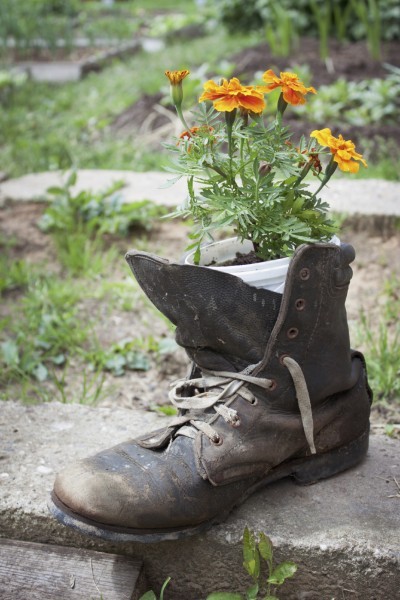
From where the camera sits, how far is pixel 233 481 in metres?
1.45

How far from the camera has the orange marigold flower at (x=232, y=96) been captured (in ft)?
4.60


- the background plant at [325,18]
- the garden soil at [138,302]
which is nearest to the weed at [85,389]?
the garden soil at [138,302]

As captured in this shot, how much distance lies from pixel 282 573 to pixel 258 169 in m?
0.76

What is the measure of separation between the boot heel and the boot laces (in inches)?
3.2

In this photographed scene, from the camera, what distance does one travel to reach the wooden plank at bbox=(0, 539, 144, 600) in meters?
1.46

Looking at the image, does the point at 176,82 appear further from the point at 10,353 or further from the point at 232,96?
the point at 10,353

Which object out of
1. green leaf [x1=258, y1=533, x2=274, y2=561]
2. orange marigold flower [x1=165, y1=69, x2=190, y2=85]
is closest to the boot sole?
green leaf [x1=258, y1=533, x2=274, y2=561]

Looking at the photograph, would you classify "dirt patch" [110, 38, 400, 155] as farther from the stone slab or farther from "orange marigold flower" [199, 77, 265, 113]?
"orange marigold flower" [199, 77, 265, 113]

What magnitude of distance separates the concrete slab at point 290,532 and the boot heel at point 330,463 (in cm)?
2

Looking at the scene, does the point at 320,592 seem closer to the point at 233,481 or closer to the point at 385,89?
the point at 233,481

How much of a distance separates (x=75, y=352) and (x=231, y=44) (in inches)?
218

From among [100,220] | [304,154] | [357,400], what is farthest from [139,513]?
[100,220]

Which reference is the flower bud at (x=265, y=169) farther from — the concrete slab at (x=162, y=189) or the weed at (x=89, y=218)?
the weed at (x=89, y=218)

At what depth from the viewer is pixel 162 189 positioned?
345cm
